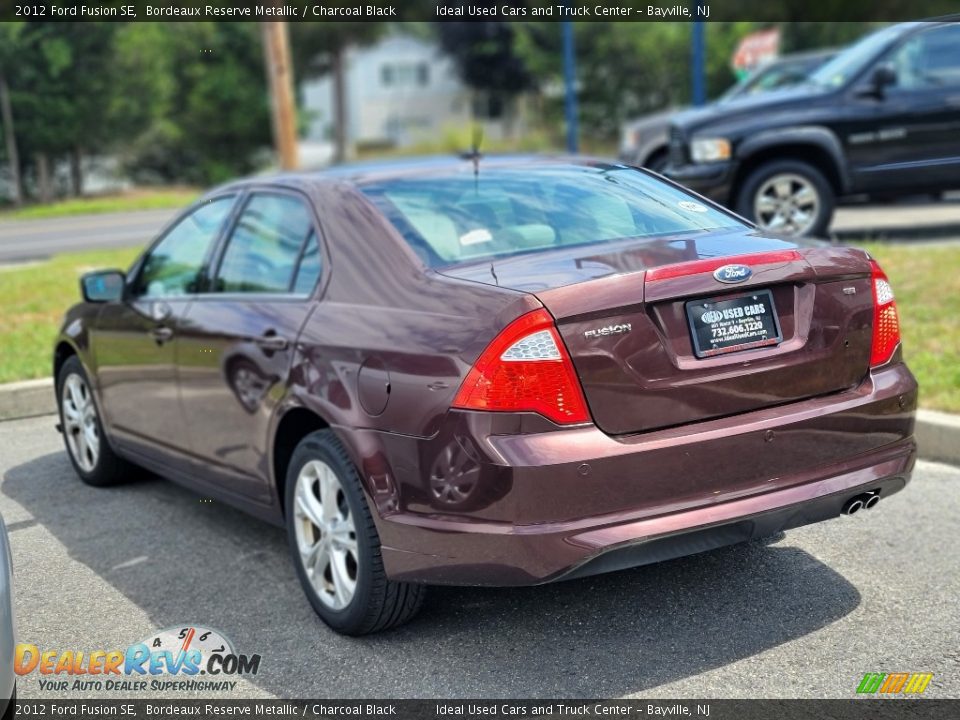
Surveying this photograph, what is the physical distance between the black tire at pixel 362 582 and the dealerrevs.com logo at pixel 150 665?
34 cm

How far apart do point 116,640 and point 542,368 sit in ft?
6.00

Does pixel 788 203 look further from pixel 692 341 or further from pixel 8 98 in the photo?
pixel 8 98

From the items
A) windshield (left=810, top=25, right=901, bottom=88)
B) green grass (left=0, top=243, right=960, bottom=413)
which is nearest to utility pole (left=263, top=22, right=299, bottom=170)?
green grass (left=0, top=243, right=960, bottom=413)

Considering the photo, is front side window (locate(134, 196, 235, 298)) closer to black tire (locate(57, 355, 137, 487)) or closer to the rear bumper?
black tire (locate(57, 355, 137, 487))

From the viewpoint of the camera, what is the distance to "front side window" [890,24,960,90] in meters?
11.0

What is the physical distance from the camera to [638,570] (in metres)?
4.49

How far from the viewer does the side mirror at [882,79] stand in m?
11.0

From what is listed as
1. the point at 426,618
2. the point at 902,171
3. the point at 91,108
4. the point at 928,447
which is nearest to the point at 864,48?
the point at 902,171

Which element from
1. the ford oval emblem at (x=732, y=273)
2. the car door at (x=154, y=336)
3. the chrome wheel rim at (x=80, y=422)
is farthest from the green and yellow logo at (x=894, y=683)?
the chrome wheel rim at (x=80, y=422)

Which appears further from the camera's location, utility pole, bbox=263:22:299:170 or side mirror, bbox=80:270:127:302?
utility pole, bbox=263:22:299:170

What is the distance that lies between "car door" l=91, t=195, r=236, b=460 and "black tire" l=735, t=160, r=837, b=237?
6.44 metres

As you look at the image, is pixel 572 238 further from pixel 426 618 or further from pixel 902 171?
pixel 902 171

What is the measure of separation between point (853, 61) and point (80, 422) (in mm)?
8202

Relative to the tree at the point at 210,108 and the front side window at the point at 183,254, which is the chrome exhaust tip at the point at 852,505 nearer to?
the front side window at the point at 183,254
